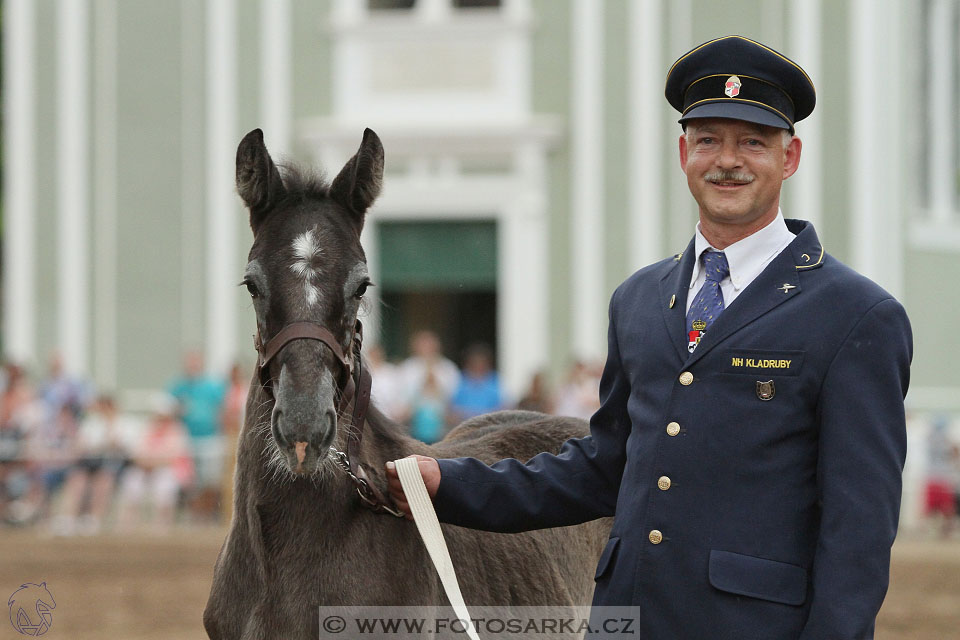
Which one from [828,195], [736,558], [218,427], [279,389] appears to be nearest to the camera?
[736,558]

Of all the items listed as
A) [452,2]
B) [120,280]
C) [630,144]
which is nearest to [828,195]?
[630,144]

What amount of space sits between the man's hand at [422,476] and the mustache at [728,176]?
112cm

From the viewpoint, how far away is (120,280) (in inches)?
671

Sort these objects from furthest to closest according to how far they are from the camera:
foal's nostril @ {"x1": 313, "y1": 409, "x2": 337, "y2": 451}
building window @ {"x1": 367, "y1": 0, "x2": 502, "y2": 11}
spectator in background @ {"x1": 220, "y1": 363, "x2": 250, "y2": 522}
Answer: building window @ {"x1": 367, "y1": 0, "x2": 502, "y2": 11}
spectator in background @ {"x1": 220, "y1": 363, "x2": 250, "y2": 522}
foal's nostril @ {"x1": 313, "y1": 409, "x2": 337, "y2": 451}

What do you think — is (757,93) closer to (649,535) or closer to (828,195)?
(649,535)

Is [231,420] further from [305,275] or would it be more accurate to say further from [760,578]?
[760,578]

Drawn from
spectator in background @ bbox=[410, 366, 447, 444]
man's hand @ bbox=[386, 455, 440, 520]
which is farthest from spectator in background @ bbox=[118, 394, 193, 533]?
man's hand @ bbox=[386, 455, 440, 520]

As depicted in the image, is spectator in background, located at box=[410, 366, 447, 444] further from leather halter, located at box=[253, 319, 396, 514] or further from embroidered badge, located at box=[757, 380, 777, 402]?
embroidered badge, located at box=[757, 380, 777, 402]

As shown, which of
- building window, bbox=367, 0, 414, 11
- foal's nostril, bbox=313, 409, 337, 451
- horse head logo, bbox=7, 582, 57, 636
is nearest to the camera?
foal's nostril, bbox=313, 409, 337, 451

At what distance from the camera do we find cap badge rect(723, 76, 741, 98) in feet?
9.55

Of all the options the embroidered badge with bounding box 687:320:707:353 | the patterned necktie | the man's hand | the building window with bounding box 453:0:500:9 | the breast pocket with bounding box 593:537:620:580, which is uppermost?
the building window with bounding box 453:0:500:9

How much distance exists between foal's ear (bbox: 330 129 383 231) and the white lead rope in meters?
0.80

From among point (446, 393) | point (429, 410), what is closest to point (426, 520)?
point (429, 410)

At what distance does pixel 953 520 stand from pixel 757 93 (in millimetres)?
12588
